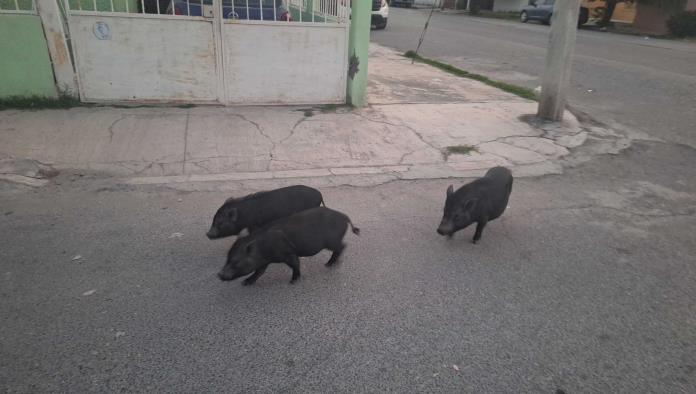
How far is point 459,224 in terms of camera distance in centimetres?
406

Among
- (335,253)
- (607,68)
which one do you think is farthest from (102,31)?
(607,68)

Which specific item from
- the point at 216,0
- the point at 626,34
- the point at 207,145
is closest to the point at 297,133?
Result: the point at 207,145

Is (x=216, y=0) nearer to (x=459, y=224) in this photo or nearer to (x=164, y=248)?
(x=164, y=248)

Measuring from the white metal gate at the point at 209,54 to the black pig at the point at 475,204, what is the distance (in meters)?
4.12

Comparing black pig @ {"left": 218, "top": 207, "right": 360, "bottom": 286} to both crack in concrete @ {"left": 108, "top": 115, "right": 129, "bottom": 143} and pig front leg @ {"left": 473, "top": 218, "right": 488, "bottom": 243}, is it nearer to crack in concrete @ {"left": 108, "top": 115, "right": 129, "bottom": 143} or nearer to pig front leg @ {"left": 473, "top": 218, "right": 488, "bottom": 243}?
pig front leg @ {"left": 473, "top": 218, "right": 488, "bottom": 243}

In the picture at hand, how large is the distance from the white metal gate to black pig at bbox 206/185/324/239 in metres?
3.93

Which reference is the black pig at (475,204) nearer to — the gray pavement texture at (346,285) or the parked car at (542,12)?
the gray pavement texture at (346,285)

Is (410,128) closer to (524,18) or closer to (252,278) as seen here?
(252,278)

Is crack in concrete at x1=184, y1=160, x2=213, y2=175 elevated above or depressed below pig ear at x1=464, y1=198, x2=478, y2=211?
below

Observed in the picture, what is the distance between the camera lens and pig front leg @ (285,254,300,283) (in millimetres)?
3432

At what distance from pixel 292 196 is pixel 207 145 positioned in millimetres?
2602

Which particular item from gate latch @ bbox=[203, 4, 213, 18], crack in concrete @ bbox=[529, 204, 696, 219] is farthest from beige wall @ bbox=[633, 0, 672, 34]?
gate latch @ bbox=[203, 4, 213, 18]

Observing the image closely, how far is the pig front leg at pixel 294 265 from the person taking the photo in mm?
3432

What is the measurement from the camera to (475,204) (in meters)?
4.08
